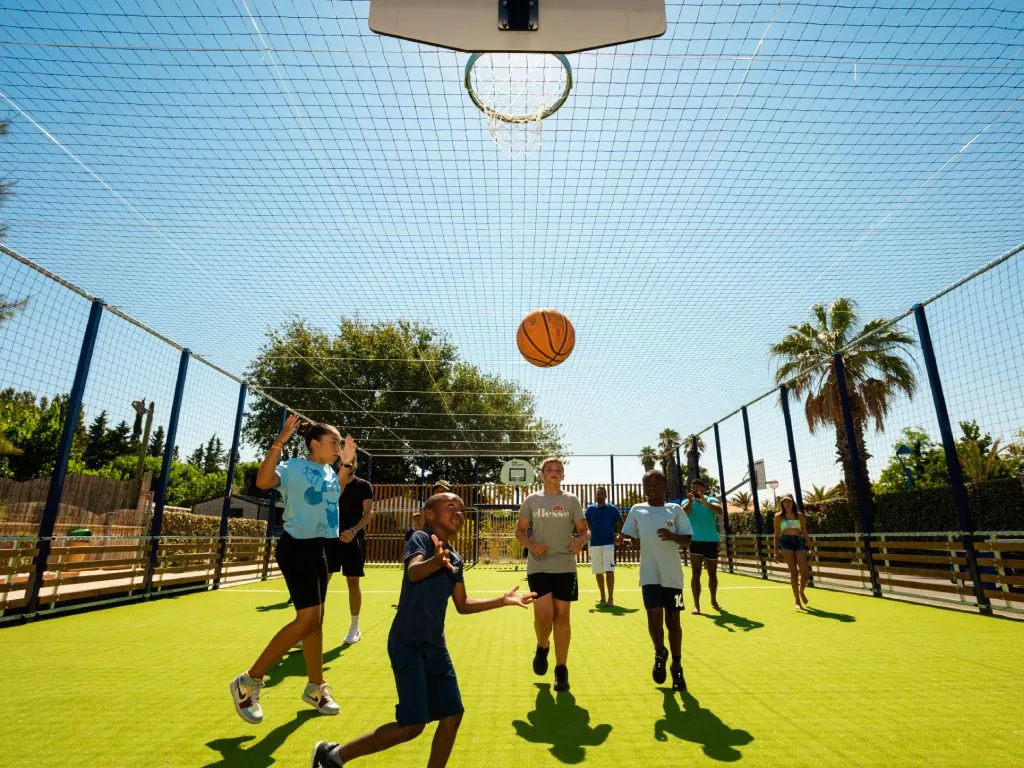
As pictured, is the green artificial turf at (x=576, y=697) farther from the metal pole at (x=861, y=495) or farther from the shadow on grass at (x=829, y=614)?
the metal pole at (x=861, y=495)

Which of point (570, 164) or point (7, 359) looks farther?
point (570, 164)

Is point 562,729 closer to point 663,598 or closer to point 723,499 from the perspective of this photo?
point 663,598

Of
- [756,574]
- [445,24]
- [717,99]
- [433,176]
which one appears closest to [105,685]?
A: [445,24]

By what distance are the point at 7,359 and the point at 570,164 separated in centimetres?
723

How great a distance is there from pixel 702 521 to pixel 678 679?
4.15m

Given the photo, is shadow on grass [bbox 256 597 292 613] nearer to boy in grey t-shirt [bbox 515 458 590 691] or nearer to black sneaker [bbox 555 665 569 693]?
boy in grey t-shirt [bbox 515 458 590 691]

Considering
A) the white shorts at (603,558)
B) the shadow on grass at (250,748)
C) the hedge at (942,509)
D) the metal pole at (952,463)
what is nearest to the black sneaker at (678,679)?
the shadow on grass at (250,748)

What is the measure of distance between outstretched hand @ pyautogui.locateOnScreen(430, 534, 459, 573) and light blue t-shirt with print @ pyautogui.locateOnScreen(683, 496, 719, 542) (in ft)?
19.2

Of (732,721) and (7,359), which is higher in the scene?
(7,359)

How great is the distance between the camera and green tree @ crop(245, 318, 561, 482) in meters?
31.0

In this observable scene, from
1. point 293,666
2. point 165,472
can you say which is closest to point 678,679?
point 293,666

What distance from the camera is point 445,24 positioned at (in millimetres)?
4246

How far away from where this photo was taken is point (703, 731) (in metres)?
2.92

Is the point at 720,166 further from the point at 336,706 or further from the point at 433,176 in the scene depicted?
the point at 336,706
